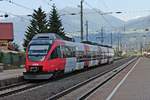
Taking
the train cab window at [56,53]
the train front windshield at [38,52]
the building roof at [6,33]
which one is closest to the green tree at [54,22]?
the building roof at [6,33]

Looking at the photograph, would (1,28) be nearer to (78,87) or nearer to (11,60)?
(11,60)

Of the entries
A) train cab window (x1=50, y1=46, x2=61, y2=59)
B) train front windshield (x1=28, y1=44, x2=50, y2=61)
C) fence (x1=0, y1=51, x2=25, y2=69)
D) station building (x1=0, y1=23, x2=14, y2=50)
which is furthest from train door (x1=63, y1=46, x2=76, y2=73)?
station building (x1=0, y1=23, x2=14, y2=50)

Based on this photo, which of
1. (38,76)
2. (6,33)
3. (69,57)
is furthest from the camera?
(6,33)

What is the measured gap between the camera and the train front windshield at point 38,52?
108 feet

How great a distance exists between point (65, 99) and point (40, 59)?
12221 millimetres

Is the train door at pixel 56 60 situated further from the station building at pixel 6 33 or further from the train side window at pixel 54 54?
the station building at pixel 6 33

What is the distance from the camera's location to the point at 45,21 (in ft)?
329

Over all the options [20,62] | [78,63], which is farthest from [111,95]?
[20,62]

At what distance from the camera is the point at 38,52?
33.0m

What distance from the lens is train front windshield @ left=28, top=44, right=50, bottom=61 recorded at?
3278 cm

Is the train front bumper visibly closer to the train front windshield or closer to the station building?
the train front windshield

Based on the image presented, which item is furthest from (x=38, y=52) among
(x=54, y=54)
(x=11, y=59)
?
(x=11, y=59)

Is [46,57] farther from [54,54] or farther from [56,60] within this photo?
[56,60]

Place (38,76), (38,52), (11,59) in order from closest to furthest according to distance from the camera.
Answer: (38,76) < (38,52) < (11,59)
